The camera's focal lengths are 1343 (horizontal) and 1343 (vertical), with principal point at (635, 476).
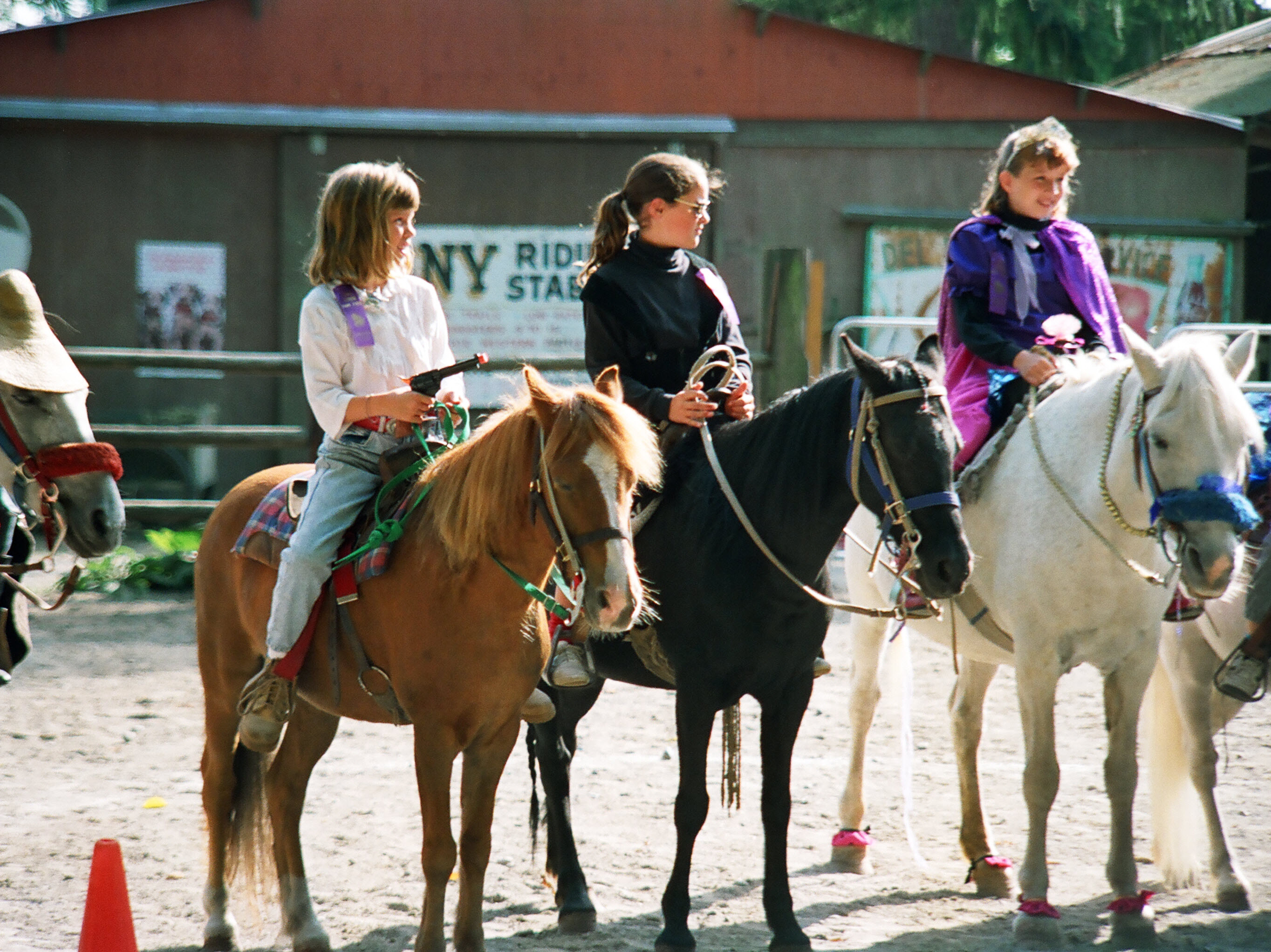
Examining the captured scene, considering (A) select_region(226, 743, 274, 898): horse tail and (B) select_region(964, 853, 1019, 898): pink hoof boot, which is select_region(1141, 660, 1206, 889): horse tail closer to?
(B) select_region(964, 853, 1019, 898): pink hoof boot

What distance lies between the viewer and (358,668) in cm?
375

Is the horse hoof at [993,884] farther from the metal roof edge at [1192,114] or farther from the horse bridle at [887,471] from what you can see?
the metal roof edge at [1192,114]

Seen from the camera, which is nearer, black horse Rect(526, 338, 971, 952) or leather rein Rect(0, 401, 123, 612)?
leather rein Rect(0, 401, 123, 612)

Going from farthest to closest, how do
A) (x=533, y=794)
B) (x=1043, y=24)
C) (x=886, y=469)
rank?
(x=1043, y=24)
(x=533, y=794)
(x=886, y=469)

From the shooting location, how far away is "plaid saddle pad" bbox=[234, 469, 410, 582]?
368cm

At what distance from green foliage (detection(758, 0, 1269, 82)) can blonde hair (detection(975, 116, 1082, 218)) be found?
36.6 feet

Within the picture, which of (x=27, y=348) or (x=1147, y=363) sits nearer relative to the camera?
(x=27, y=348)

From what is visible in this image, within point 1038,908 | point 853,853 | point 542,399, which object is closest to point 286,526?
point 542,399


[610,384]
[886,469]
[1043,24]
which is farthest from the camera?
[1043,24]

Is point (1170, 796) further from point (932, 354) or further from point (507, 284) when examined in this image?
point (507, 284)

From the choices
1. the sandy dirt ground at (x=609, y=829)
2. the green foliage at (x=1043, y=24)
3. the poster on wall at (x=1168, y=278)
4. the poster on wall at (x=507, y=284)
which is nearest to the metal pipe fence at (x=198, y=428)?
the sandy dirt ground at (x=609, y=829)

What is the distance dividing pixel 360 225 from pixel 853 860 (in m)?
2.85

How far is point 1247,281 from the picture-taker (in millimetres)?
13492

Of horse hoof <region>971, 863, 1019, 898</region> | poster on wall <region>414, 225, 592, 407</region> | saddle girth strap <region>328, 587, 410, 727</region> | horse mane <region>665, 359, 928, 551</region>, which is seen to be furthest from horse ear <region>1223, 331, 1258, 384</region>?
poster on wall <region>414, 225, 592, 407</region>
